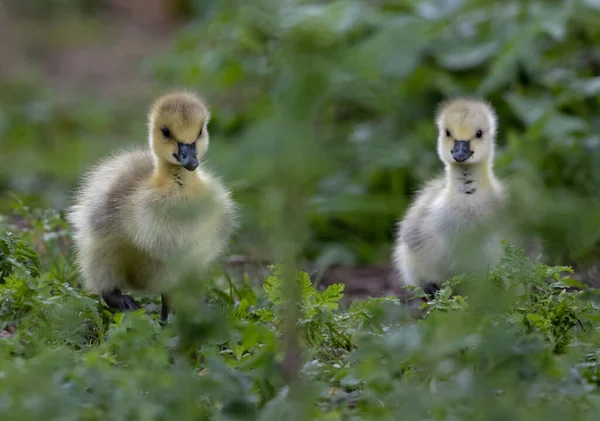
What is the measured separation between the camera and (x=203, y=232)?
13.4 ft

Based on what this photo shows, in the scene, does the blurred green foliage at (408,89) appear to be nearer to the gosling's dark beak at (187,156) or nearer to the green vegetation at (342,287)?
the green vegetation at (342,287)

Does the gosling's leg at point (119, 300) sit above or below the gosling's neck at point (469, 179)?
below

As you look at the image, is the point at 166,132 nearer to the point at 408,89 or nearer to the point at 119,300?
the point at 119,300

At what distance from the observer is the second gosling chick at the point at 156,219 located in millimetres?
4020

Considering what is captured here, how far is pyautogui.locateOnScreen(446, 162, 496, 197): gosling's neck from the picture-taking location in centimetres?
478

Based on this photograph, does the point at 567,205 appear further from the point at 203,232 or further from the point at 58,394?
the point at 203,232

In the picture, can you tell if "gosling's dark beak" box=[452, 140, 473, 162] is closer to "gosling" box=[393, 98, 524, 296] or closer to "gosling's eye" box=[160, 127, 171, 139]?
"gosling" box=[393, 98, 524, 296]

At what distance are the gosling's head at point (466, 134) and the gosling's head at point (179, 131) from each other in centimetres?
133

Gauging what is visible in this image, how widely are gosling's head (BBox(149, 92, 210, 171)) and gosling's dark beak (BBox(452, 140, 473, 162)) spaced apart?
129cm

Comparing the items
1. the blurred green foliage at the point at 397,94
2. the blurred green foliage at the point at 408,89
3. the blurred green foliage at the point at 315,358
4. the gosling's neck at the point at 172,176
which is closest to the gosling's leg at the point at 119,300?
the blurred green foliage at the point at 315,358

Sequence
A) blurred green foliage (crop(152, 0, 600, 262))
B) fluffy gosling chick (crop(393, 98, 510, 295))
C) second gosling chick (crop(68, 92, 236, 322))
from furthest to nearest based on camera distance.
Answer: blurred green foliage (crop(152, 0, 600, 262)) < fluffy gosling chick (crop(393, 98, 510, 295)) < second gosling chick (crop(68, 92, 236, 322))

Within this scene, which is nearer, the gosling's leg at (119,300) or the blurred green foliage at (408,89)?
the gosling's leg at (119,300)

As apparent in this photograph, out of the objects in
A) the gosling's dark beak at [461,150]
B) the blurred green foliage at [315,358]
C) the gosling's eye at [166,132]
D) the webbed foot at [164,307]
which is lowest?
the webbed foot at [164,307]

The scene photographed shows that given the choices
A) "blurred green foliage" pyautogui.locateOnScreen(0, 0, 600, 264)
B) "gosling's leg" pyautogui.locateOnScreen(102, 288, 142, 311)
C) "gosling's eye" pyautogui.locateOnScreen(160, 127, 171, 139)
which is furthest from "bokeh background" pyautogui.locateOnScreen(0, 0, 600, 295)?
"gosling's leg" pyautogui.locateOnScreen(102, 288, 142, 311)
